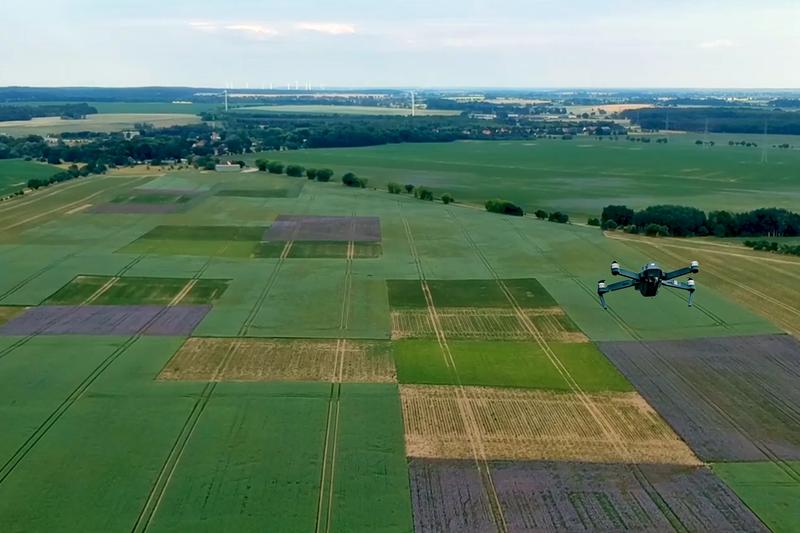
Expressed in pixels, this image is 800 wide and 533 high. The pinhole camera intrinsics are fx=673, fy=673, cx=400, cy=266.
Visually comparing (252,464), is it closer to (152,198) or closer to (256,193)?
(152,198)

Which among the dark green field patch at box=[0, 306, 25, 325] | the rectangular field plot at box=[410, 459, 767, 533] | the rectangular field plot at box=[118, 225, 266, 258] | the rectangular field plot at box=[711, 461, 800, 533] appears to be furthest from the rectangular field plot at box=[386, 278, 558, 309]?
the dark green field patch at box=[0, 306, 25, 325]

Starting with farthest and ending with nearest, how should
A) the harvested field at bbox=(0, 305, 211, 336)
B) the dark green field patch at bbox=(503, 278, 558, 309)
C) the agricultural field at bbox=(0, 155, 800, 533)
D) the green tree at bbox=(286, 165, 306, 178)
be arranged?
the green tree at bbox=(286, 165, 306, 178)
the dark green field patch at bbox=(503, 278, 558, 309)
the harvested field at bbox=(0, 305, 211, 336)
the agricultural field at bbox=(0, 155, 800, 533)

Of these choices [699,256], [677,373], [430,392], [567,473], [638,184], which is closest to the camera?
[567,473]

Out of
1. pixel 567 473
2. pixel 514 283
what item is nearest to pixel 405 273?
pixel 514 283

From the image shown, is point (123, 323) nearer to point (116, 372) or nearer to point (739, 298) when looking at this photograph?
point (116, 372)

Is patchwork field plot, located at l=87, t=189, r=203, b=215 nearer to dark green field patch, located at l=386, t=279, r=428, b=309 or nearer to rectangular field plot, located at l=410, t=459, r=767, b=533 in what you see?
dark green field patch, located at l=386, t=279, r=428, b=309

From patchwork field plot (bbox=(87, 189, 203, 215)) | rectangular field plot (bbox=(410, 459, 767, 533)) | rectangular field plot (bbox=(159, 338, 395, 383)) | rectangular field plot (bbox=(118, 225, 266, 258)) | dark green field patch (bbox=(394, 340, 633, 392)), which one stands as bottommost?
rectangular field plot (bbox=(410, 459, 767, 533))
